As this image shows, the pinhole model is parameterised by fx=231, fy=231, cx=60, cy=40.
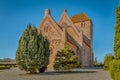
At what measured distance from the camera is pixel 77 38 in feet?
209

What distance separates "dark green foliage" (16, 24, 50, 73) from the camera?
3095 centimetres

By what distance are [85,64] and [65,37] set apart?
13071 mm

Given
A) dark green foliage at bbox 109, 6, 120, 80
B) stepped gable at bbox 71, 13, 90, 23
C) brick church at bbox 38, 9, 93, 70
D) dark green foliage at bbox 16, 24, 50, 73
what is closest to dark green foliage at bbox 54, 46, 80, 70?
dark green foliage at bbox 16, 24, 50, 73

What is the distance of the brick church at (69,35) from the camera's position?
192 feet

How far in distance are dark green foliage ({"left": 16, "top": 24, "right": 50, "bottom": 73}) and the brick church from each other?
22.5 meters

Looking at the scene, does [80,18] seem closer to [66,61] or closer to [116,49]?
[66,61]

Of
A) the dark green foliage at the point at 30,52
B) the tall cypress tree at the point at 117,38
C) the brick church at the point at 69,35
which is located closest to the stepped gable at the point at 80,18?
the brick church at the point at 69,35

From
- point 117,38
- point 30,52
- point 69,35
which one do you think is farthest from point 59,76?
point 69,35

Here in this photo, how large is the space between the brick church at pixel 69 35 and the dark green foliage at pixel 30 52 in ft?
73.9

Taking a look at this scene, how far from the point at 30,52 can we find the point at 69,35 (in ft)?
110

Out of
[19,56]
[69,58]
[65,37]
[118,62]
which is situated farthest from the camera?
[65,37]

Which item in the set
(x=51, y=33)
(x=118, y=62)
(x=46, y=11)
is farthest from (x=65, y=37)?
(x=118, y=62)

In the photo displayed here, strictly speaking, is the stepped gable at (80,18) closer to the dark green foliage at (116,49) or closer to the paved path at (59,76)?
the paved path at (59,76)

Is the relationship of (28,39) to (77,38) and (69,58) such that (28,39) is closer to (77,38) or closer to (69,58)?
(69,58)
